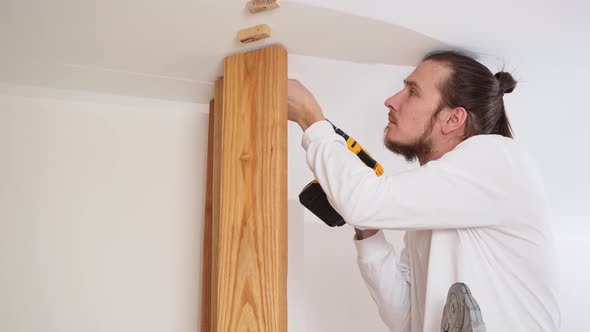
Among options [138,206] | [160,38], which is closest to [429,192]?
[160,38]

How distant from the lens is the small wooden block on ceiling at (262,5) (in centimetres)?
130

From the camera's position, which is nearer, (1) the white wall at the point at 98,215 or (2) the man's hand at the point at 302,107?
(2) the man's hand at the point at 302,107

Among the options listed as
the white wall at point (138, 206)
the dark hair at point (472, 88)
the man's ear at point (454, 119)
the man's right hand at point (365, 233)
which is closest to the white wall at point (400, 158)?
the white wall at point (138, 206)

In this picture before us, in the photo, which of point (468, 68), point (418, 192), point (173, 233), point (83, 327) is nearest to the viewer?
point (418, 192)

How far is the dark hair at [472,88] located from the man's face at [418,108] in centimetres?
2

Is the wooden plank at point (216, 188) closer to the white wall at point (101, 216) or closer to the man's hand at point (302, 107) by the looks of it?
the white wall at point (101, 216)

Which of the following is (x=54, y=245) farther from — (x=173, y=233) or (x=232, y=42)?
(x=232, y=42)

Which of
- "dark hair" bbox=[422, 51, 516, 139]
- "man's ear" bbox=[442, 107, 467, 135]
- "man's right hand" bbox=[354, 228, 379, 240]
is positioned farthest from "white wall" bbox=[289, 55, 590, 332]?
"man's right hand" bbox=[354, 228, 379, 240]

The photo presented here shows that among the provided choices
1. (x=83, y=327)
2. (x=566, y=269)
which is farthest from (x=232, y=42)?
(x=566, y=269)

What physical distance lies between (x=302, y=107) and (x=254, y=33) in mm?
222

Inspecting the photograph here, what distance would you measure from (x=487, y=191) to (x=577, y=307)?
1061mm

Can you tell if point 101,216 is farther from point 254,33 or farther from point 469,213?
point 469,213

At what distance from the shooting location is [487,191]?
1236 mm

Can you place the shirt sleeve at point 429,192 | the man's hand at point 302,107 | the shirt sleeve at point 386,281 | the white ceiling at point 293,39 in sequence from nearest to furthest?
the shirt sleeve at point 429,192 → the white ceiling at point 293,39 → the man's hand at point 302,107 → the shirt sleeve at point 386,281
